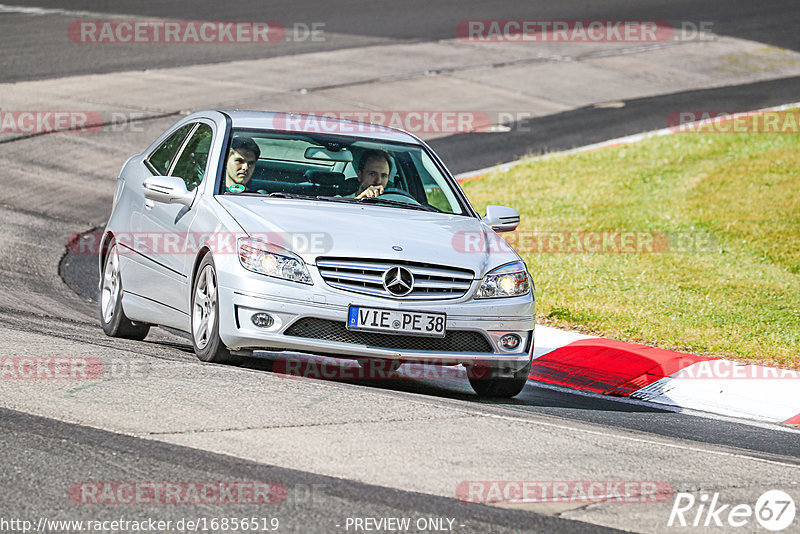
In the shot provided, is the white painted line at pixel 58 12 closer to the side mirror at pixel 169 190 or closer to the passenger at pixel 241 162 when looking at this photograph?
the passenger at pixel 241 162

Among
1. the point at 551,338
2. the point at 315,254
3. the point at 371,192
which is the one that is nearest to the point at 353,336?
the point at 315,254

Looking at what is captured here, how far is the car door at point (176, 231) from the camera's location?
8153mm

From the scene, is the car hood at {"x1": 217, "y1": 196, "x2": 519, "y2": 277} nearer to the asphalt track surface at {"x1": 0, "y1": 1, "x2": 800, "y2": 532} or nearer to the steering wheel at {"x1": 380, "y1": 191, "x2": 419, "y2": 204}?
the steering wheel at {"x1": 380, "y1": 191, "x2": 419, "y2": 204}

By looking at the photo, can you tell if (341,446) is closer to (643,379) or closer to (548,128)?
(643,379)

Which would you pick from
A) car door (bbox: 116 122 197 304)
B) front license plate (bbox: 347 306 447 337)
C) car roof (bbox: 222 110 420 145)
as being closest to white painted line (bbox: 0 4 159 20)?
car door (bbox: 116 122 197 304)

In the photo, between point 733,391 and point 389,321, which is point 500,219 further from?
point 733,391

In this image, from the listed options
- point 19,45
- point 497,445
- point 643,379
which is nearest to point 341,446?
point 497,445

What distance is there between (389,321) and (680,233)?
8097 mm

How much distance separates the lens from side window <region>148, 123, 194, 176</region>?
9.23 meters

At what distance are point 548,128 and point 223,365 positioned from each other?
15071 millimetres

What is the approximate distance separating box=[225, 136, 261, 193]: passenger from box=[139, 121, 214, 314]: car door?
0.65ft

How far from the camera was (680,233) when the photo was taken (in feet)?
48.3

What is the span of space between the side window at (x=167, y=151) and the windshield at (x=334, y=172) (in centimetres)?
79

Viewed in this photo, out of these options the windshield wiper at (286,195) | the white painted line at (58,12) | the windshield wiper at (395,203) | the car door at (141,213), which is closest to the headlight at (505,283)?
the windshield wiper at (395,203)
